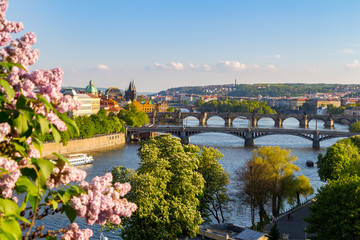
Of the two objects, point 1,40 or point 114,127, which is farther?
point 114,127

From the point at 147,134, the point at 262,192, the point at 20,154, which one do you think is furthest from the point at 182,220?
the point at 147,134

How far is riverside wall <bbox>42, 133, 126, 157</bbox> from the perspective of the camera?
45.2 metres

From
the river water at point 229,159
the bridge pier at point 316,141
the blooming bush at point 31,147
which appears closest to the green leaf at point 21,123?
the blooming bush at point 31,147

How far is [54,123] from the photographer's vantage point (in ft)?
10.9

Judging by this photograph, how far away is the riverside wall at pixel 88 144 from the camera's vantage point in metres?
45.2

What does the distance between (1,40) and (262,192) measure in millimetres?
19989

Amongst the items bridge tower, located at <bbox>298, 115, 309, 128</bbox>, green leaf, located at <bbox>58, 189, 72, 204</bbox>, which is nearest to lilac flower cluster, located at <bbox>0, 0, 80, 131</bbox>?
green leaf, located at <bbox>58, 189, 72, 204</bbox>

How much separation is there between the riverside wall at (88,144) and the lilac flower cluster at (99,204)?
40602mm

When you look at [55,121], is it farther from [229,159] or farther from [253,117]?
[253,117]

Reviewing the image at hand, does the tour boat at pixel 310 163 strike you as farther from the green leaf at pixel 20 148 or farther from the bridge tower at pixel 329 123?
the bridge tower at pixel 329 123

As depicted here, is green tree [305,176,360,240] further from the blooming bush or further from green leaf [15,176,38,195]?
green leaf [15,176,38,195]

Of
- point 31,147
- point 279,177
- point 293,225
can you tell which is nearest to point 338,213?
point 293,225

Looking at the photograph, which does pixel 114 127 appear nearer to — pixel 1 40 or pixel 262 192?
pixel 262 192

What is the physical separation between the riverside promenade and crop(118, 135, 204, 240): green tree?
4.81 metres
